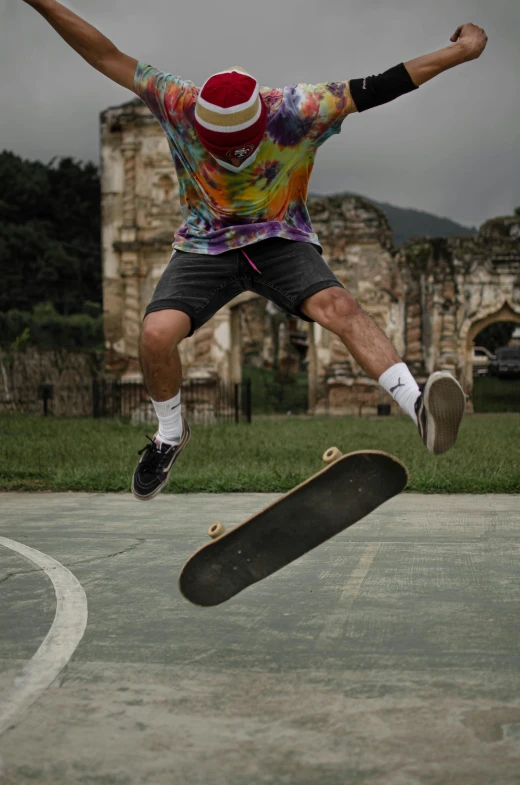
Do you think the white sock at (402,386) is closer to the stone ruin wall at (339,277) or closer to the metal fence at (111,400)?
the metal fence at (111,400)

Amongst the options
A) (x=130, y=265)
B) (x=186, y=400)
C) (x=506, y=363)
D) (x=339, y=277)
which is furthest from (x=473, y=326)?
(x=506, y=363)

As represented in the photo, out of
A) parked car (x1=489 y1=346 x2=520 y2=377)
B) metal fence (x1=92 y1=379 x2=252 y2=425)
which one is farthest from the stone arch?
parked car (x1=489 y1=346 x2=520 y2=377)

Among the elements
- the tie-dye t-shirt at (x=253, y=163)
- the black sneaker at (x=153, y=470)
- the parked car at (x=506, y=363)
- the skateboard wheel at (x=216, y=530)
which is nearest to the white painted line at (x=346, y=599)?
the skateboard wheel at (x=216, y=530)

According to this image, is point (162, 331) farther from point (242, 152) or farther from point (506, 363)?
point (506, 363)

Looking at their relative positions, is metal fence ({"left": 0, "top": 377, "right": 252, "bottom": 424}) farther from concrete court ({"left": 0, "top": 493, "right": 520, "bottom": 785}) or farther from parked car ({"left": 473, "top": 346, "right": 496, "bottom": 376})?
parked car ({"left": 473, "top": 346, "right": 496, "bottom": 376})

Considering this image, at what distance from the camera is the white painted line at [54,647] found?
8.24ft

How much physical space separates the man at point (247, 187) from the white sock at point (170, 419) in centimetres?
13

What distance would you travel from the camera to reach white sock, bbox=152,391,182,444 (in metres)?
4.34

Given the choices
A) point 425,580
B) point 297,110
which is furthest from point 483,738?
point 297,110

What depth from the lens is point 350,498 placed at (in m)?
3.53

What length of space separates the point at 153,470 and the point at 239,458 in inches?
295

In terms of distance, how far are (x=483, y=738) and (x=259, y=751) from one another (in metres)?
0.55

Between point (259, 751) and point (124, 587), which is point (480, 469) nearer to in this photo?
point (124, 587)

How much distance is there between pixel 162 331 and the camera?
3.91 meters
